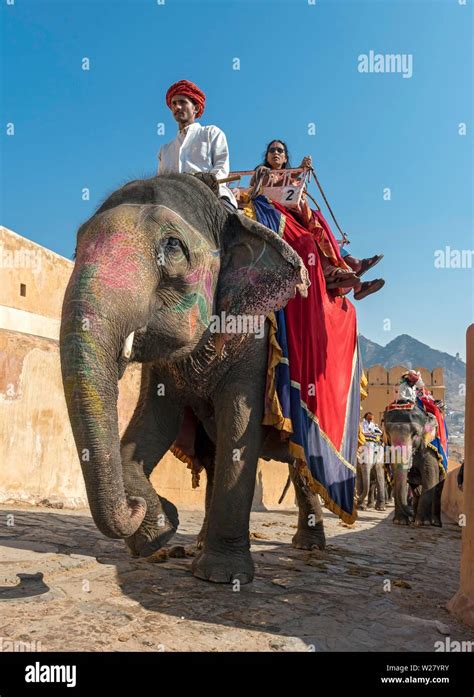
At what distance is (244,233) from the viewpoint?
4328 mm

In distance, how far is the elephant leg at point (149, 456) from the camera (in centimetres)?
383

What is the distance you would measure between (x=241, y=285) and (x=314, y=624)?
209 cm

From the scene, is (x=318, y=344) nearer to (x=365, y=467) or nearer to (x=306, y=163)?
(x=306, y=163)

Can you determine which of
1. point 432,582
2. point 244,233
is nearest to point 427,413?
point 432,582

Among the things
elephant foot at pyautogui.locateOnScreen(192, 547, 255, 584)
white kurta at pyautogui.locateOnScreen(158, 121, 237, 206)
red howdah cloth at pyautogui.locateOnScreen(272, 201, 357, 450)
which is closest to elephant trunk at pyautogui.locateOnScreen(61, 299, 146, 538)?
elephant foot at pyautogui.locateOnScreen(192, 547, 255, 584)

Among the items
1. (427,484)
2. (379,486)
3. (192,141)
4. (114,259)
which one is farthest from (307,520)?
(379,486)

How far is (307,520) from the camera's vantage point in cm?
591

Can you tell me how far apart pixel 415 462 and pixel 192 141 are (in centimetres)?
745

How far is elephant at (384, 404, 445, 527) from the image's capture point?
9812 mm

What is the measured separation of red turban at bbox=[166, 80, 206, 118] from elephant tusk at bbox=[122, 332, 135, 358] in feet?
8.13

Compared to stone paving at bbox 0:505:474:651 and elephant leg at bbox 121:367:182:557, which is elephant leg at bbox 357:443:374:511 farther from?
elephant leg at bbox 121:367:182:557

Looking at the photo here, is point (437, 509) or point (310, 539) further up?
point (310, 539)

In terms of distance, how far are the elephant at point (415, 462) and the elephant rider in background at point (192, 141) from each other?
20.7ft
